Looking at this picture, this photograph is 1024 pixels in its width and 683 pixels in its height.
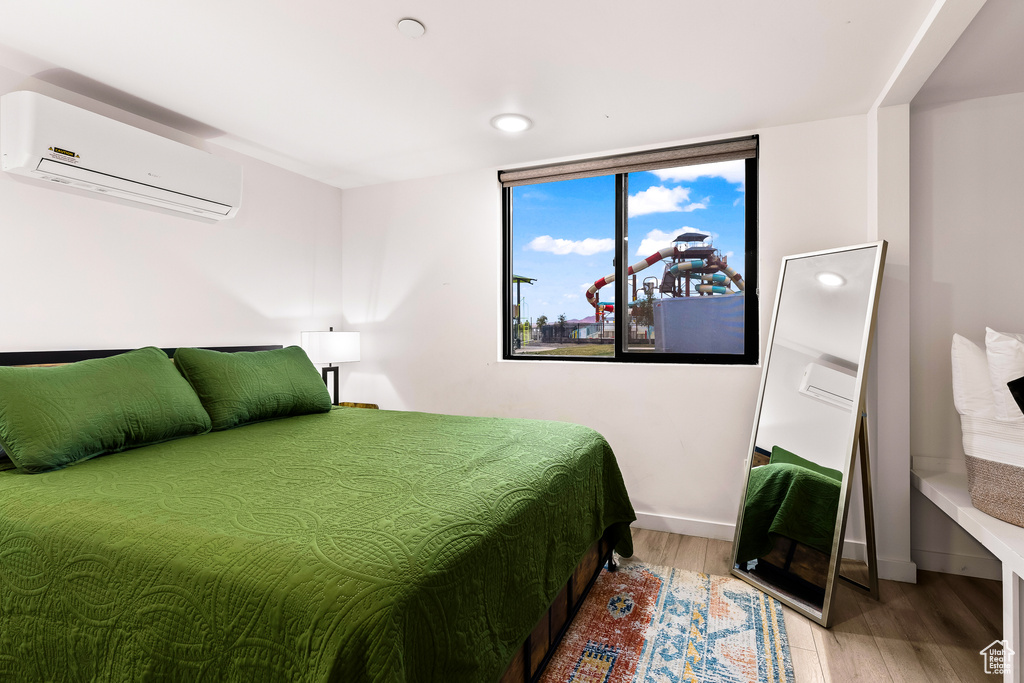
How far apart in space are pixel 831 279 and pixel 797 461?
2.88 ft

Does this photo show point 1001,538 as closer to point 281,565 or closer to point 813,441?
point 813,441

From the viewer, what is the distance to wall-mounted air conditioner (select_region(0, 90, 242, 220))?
2.10 meters

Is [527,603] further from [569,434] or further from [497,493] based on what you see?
[569,434]

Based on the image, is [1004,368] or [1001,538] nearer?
[1001,538]

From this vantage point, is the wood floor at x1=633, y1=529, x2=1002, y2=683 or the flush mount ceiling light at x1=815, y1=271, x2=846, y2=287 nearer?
the wood floor at x1=633, y1=529, x2=1002, y2=683

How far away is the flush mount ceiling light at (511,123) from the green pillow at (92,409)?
79.4 inches

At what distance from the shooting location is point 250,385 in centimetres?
257

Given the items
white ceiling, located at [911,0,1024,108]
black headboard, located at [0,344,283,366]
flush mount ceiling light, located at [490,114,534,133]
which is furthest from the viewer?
flush mount ceiling light, located at [490,114,534,133]

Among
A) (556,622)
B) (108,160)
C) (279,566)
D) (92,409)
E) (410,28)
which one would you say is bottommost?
(556,622)

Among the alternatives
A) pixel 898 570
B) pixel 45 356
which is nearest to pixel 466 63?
pixel 45 356

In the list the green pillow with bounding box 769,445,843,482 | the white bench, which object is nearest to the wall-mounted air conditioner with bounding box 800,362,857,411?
the green pillow with bounding box 769,445,843,482

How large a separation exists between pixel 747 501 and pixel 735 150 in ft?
6.35

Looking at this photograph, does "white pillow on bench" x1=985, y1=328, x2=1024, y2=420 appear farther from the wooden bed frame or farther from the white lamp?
the white lamp

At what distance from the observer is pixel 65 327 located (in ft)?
7.83
